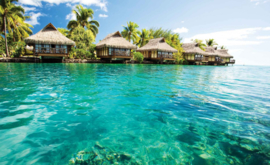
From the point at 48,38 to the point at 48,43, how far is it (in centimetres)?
72

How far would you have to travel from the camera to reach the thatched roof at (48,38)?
731 inches

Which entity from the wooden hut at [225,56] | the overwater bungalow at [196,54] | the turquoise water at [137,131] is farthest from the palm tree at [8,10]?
the wooden hut at [225,56]

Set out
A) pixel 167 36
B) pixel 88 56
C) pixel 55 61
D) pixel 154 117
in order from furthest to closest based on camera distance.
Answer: pixel 167 36
pixel 88 56
pixel 55 61
pixel 154 117

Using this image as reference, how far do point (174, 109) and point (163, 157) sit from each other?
1.67 metres

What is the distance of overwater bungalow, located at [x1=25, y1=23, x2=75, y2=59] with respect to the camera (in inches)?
743

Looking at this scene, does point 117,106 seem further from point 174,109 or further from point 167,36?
point 167,36

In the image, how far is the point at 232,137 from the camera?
2312 mm

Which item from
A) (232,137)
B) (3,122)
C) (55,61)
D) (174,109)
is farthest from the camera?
(55,61)

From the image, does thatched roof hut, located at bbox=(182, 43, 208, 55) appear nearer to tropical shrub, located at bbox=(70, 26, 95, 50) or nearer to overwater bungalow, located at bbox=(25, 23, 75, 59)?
tropical shrub, located at bbox=(70, 26, 95, 50)

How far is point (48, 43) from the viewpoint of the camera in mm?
19344

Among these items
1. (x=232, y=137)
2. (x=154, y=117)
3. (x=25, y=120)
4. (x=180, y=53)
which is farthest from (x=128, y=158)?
(x=180, y=53)

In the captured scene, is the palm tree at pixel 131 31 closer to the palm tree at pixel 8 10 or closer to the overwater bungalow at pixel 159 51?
the overwater bungalow at pixel 159 51

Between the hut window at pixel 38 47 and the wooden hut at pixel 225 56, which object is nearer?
the hut window at pixel 38 47

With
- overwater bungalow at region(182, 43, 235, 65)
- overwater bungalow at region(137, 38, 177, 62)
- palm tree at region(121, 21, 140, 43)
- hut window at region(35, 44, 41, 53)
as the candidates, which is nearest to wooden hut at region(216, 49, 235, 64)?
overwater bungalow at region(182, 43, 235, 65)
